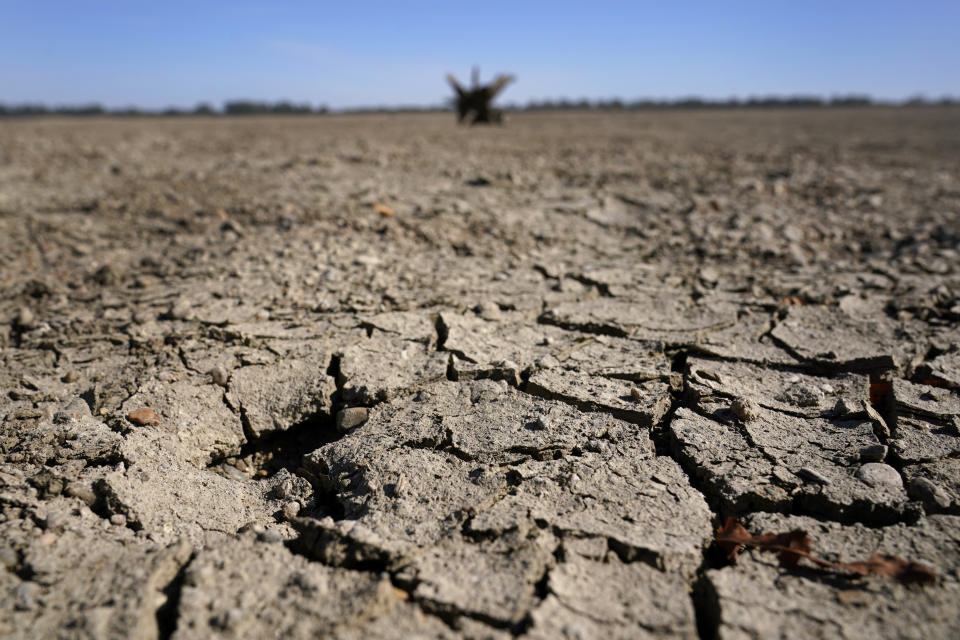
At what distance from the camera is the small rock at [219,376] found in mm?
2266

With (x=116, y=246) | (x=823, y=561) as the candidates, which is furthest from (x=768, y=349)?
(x=116, y=246)

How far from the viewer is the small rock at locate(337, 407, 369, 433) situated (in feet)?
6.91

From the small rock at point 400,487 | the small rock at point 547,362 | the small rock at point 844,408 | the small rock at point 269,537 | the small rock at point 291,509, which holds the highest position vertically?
the small rock at point 547,362

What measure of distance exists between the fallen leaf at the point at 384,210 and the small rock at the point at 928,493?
10.4ft

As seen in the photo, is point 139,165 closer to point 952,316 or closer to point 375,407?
point 375,407

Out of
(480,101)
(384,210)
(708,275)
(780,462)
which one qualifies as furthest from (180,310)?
(480,101)

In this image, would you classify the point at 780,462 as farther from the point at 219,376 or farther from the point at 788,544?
the point at 219,376

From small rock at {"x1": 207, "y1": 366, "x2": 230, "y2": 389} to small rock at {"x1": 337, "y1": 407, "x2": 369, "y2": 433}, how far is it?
48cm

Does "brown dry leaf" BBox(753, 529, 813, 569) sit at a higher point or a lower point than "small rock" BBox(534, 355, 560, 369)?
lower

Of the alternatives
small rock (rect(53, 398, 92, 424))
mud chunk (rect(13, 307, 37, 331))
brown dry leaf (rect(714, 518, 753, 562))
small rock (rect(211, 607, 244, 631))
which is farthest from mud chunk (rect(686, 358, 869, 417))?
mud chunk (rect(13, 307, 37, 331))

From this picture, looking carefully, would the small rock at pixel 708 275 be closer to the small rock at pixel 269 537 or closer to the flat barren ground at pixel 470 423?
the flat barren ground at pixel 470 423

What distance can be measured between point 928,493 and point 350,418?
1.75 m

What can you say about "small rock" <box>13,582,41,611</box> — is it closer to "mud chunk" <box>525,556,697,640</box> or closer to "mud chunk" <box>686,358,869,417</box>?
"mud chunk" <box>525,556,697,640</box>

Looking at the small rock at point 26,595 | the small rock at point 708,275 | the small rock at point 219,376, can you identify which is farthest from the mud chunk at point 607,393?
the small rock at point 26,595
